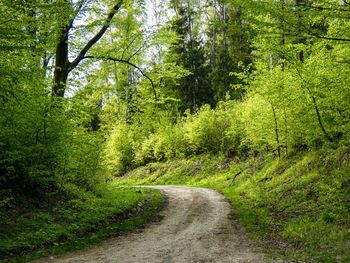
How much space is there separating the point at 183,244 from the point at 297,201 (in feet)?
16.9

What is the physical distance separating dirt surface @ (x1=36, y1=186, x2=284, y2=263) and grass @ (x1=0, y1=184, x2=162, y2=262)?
54 cm

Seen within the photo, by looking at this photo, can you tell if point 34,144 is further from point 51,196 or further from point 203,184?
point 203,184

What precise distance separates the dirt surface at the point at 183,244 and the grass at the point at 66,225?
0.54 m

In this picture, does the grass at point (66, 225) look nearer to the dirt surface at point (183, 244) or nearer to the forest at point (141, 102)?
the forest at point (141, 102)

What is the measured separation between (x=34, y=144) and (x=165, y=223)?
4869 millimetres

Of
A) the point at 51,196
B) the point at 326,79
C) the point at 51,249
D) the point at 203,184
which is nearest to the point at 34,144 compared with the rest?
the point at 51,196

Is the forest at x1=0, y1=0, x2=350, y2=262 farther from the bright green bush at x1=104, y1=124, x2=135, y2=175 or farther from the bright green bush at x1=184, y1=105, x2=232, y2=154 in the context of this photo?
the bright green bush at x1=104, y1=124, x2=135, y2=175

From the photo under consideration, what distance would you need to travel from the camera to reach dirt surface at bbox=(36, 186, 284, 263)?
23.6 ft

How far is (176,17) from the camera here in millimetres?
40500

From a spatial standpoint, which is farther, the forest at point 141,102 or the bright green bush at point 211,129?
the bright green bush at point 211,129

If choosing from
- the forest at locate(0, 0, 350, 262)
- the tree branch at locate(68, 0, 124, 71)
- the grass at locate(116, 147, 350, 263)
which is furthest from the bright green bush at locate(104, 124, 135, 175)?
the tree branch at locate(68, 0, 124, 71)

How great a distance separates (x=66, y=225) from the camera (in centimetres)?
943

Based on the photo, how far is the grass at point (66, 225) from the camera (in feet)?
25.3

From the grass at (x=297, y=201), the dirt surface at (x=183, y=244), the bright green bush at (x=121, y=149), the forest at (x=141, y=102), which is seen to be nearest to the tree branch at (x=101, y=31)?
the forest at (x=141, y=102)
